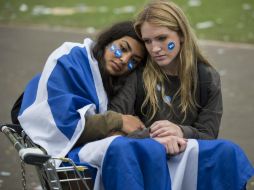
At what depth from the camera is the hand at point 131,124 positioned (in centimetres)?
380

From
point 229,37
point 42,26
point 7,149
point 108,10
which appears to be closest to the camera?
point 7,149

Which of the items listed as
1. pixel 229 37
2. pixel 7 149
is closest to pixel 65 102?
pixel 7 149

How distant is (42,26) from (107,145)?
7.55m

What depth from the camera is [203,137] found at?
392cm

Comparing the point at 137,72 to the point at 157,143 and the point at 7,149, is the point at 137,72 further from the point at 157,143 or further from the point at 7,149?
the point at 7,149

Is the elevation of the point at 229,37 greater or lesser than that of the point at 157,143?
lesser

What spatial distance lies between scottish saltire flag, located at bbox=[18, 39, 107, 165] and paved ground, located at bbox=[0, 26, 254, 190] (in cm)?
169

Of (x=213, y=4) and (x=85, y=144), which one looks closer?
(x=85, y=144)

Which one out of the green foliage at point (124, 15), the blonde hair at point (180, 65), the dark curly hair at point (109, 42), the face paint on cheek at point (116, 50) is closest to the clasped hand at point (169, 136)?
the blonde hair at point (180, 65)

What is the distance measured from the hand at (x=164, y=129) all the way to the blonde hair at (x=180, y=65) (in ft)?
0.90

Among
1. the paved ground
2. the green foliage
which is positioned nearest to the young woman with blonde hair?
the paved ground

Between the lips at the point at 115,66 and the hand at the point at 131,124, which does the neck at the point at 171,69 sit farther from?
the hand at the point at 131,124

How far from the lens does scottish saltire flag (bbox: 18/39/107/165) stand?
144 inches

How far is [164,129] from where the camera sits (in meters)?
3.69
